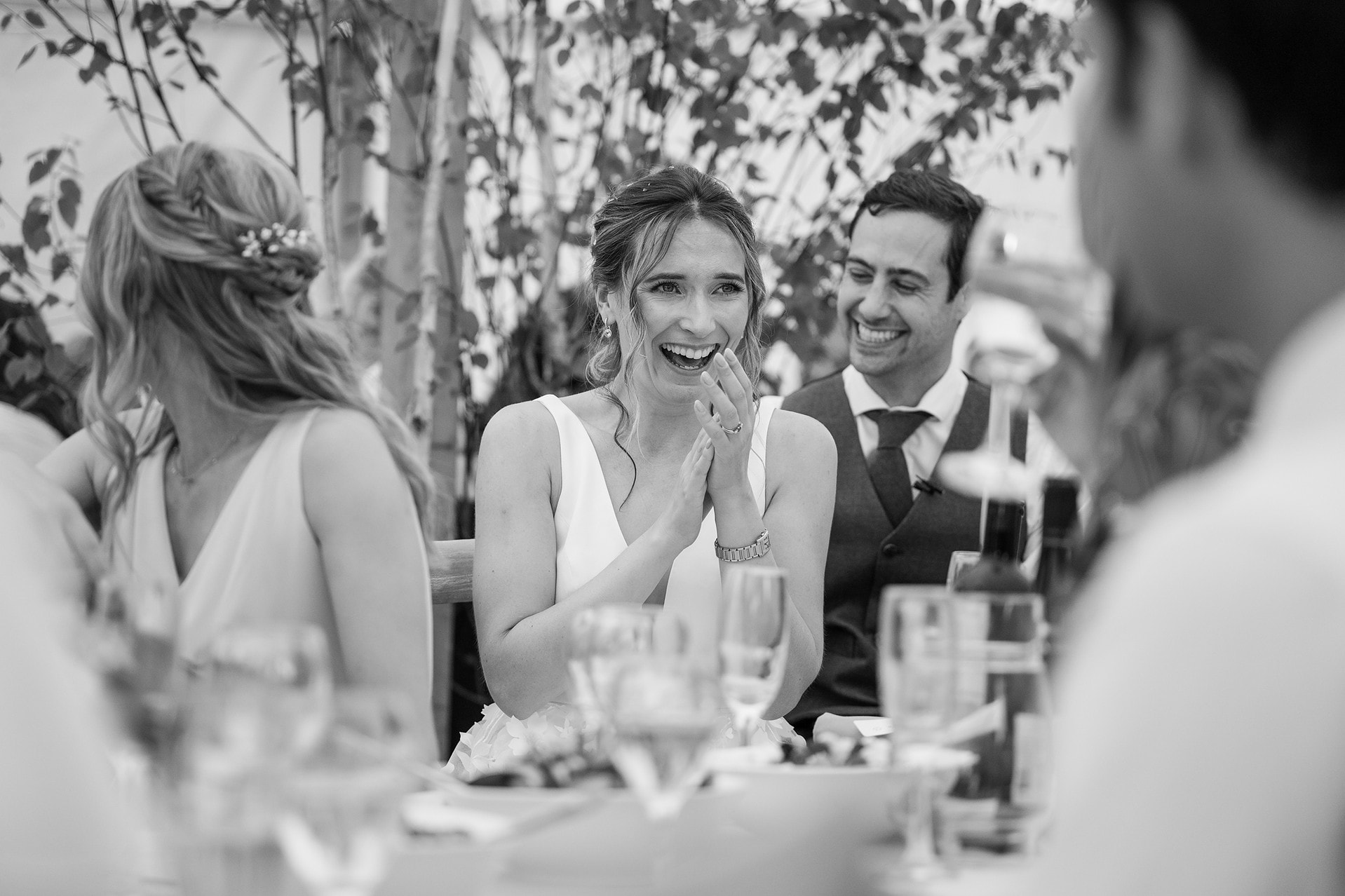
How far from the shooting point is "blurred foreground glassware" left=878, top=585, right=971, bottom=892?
137 centimetres

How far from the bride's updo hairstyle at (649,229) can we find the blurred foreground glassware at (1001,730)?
6.13 feet

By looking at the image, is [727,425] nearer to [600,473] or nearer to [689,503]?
[689,503]

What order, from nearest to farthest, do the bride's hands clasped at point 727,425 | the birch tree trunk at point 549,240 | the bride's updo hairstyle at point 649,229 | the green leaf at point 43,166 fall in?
1. the bride's hands clasped at point 727,425
2. the bride's updo hairstyle at point 649,229
3. the green leaf at point 43,166
4. the birch tree trunk at point 549,240

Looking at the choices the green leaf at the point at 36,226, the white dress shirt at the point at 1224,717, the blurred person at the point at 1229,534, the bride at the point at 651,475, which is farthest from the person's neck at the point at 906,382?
the white dress shirt at the point at 1224,717

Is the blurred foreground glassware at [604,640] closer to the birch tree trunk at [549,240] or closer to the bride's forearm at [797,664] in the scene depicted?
the bride's forearm at [797,664]

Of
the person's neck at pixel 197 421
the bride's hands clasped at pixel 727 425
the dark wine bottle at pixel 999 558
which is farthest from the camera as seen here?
the bride's hands clasped at pixel 727 425

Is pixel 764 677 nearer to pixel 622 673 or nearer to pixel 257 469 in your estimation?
pixel 622 673

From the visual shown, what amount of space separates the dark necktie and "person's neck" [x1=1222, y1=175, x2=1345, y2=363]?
285cm

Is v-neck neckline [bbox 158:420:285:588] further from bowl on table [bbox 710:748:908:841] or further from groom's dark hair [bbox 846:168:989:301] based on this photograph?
groom's dark hair [bbox 846:168:989:301]

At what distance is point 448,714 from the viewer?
4.70 metres

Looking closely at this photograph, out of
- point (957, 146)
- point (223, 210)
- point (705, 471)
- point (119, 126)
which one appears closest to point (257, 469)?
point (223, 210)

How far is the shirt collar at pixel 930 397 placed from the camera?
155 inches

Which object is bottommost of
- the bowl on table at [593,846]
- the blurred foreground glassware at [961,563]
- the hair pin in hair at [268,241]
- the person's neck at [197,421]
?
the bowl on table at [593,846]

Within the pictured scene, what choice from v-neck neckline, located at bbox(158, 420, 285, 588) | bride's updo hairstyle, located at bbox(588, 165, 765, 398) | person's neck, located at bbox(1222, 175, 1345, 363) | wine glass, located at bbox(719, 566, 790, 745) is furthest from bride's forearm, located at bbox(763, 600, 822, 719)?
person's neck, located at bbox(1222, 175, 1345, 363)
